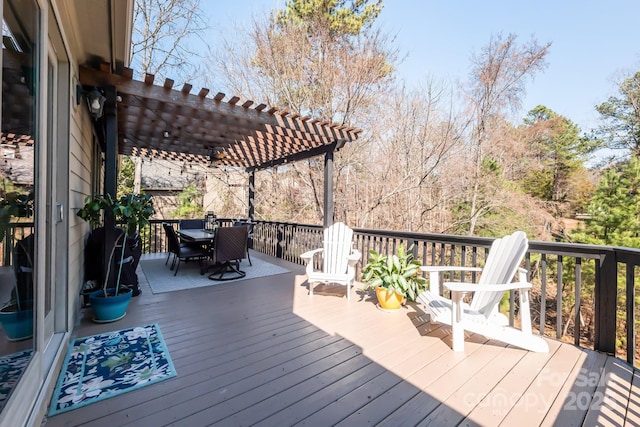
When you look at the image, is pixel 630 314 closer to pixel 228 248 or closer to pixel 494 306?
pixel 494 306

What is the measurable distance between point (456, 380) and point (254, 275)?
3.51 metres

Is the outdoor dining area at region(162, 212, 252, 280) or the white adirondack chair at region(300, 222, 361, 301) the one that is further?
the outdoor dining area at region(162, 212, 252, 280)

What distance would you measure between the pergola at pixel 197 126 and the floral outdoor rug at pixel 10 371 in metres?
2.23

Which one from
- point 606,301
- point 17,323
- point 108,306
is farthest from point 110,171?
point 606,301

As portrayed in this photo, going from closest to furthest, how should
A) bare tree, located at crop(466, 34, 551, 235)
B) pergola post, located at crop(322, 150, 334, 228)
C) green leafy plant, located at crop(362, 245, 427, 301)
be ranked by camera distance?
1. green leafy plant, located at crop(362, 245, 427, 301)
2. pergola post, located at crop(322, 150, 334, 228)
3. bare tree, located at crop(466, 34, 551, 235)

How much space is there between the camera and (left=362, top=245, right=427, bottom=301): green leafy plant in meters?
3.09

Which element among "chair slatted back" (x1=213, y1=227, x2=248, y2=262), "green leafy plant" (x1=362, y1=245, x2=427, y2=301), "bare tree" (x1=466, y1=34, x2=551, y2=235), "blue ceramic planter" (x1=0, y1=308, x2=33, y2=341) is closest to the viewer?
"blue ceramic planter" (x1=0, y1=308, x2=33, y2=341)

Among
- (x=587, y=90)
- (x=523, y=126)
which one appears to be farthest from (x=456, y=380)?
(x=587, y=90)

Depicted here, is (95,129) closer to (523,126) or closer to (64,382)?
(64,382)

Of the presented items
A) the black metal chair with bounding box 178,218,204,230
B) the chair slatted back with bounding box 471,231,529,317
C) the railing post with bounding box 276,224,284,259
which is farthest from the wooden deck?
the black metal chair with bounding box 178,218,204,230

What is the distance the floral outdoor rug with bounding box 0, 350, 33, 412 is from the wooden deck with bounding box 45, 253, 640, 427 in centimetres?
43

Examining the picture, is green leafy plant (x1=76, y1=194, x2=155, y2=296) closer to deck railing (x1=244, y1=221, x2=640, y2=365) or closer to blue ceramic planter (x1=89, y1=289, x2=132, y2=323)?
blue ceramic planter (x1=89, y1=289, x2=132, y2=323)

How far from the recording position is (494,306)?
92.7 inches

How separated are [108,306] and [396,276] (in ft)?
9.68
